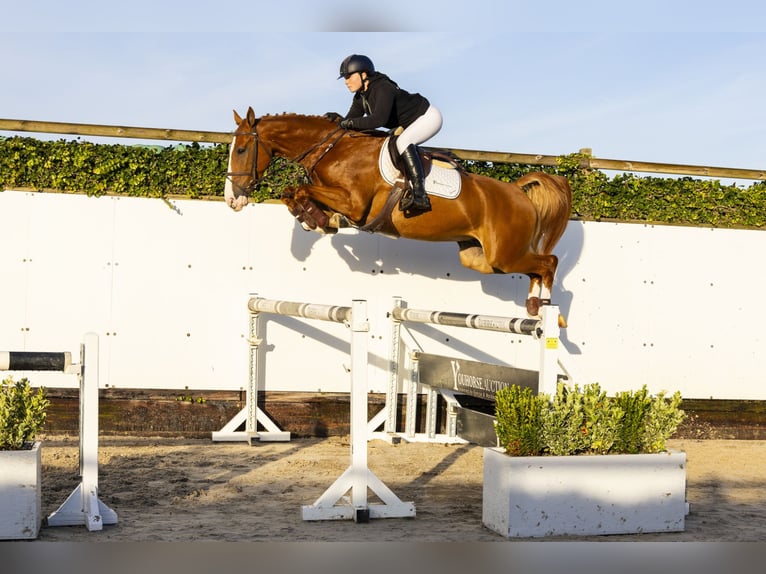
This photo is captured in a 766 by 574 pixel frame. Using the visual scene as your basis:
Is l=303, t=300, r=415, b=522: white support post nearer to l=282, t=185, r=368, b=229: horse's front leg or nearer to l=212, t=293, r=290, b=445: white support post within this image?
l=282, t=185, r=368, b=229: horse's front leg

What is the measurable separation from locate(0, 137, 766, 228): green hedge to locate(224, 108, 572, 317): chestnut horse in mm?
631

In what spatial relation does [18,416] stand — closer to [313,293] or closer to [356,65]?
[356,65]

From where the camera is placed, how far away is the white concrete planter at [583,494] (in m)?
4.57

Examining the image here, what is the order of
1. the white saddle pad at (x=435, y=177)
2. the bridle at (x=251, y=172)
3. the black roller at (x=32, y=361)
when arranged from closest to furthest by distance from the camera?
the black roller at (x=32, y=361) < the white saddle pad at (x=435, y=177) < the bridle at (x=251, y=172)

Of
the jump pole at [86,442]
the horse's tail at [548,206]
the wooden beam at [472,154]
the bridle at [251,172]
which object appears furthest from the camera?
the wooden beam at [472,154]

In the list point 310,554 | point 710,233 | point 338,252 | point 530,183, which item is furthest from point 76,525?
point 710,233

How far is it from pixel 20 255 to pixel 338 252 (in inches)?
98.5

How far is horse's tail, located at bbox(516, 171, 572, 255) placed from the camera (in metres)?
7.39

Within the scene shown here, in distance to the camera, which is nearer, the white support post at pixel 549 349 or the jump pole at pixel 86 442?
the jump pole at pixel 86 442

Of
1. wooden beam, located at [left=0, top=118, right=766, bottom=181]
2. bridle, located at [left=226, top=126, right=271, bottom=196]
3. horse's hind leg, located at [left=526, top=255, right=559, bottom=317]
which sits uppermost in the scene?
wooden beam, located at [left=0, top=118, right=766, bottom=181]

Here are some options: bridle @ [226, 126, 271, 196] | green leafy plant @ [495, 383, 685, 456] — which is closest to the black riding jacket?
bridle @ [226, 126, 271, 196]

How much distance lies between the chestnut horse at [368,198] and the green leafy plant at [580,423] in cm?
215

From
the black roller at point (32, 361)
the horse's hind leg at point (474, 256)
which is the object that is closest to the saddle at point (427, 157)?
the horse's hind leg at point (474, 256)

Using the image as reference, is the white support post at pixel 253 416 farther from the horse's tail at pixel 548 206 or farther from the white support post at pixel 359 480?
the white support post at pixel 359 480
